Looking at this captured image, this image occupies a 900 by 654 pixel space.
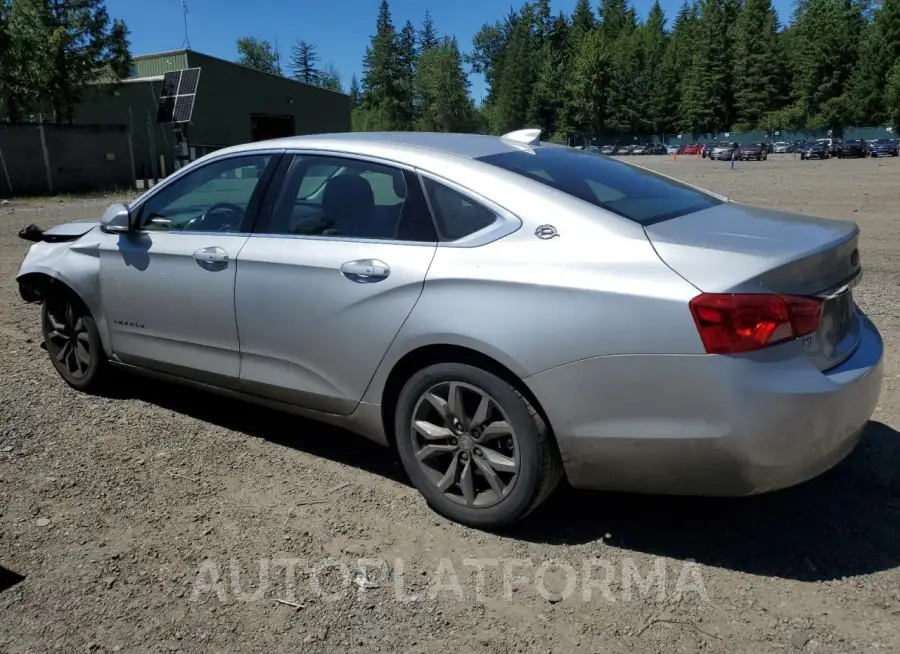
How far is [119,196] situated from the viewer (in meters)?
27.4

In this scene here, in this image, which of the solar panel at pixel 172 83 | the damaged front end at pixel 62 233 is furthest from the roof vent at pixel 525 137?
the solar panel at pixel 172 83

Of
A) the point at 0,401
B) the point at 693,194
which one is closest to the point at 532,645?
the point at 693,194

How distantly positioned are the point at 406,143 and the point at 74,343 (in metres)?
2.74

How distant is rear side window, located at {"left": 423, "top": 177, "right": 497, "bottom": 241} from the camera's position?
3.13 meters

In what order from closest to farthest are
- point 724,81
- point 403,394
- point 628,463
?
point 628,463 < point 403,394 < point 724,81

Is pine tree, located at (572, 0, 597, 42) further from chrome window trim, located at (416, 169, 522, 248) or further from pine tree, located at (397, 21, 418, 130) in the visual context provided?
chrome window trim, located at (416, 169, 522, 248)

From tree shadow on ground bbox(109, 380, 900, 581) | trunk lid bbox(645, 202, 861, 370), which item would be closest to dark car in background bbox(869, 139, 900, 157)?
tree shadow on ground bbox(109, 380, 900, 581)

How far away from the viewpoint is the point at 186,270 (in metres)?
4.01

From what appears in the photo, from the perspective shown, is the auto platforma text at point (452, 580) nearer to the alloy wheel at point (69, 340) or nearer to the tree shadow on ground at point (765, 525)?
the tree shadow on ground at point (765, 525)

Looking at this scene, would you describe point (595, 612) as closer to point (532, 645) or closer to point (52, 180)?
point (532, 645)

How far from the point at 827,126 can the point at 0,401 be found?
3604 inches

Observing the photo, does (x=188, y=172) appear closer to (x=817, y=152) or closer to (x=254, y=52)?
(x=817, y=152)

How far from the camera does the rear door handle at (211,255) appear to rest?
12.6ft

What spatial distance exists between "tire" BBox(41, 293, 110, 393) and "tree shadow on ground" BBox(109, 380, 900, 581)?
1.96 m
